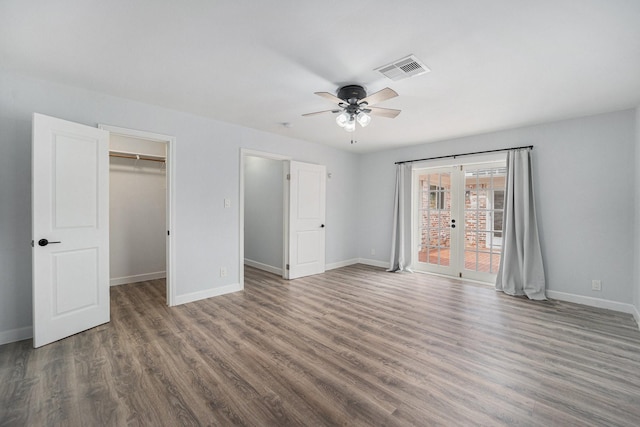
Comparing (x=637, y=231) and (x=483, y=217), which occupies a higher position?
(x=483, y=217)

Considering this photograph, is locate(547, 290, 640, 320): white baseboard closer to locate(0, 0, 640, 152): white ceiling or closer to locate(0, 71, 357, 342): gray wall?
locate(0, 0, 640, 152): white ceiling

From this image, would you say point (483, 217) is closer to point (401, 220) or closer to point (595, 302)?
point (401, 220)

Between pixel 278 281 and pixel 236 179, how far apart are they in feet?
6.33

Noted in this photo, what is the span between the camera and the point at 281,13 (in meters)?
1.84

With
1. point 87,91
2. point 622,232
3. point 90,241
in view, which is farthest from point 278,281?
point 622,232

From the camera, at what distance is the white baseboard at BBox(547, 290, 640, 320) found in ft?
11.5

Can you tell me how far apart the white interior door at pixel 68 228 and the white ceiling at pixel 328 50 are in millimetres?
671

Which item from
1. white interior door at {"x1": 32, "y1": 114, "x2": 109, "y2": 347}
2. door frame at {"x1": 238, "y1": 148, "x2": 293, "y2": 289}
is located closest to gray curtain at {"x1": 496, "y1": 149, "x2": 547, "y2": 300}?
door frame at {"x1": 238, "y1": 148, "x2": 293, "y2": 289}

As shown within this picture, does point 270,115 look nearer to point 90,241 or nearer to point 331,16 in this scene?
point 331,16

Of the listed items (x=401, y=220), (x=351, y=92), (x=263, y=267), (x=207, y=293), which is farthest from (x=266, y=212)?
(x=351, y=92)

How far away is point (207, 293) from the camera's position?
402 centimetres

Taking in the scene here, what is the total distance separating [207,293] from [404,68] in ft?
12.2

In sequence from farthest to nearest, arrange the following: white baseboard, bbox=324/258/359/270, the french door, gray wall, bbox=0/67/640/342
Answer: white baseboard, bbox=324/258/359/270
the french door
gray wall, bbox=0/67/640/342

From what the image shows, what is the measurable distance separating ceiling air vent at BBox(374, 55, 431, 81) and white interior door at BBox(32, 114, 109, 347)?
305 cm
